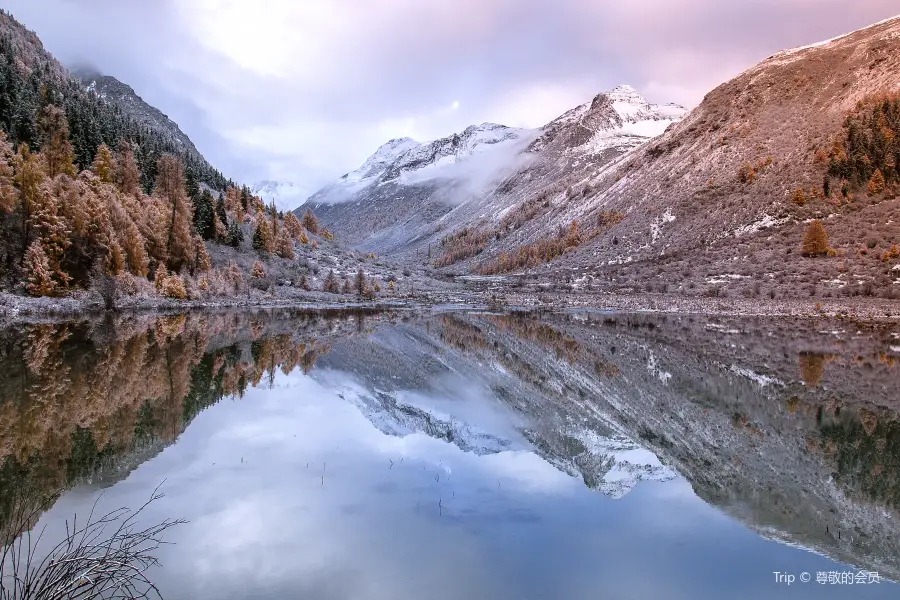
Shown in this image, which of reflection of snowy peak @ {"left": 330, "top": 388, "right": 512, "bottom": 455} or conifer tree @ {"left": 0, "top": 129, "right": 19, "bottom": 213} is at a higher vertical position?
conifer tree @ {"left": 0, "top": 129, "right": 19, "bottom": 213}

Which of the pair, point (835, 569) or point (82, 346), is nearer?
point (835, 569)

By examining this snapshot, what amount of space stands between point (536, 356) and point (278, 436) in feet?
57.4

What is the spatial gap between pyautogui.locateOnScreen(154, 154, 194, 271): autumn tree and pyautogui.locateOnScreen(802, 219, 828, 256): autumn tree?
256ft

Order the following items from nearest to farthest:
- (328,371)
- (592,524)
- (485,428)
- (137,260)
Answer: (592,524) → (485,428) → (328,371) → (137,260)

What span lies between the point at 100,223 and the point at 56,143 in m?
18.5

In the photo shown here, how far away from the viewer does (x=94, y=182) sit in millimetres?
59250

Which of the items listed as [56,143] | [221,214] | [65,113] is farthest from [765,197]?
[65,113]

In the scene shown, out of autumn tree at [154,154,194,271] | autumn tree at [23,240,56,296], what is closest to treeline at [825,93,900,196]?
autumn tree at [154,154,194,271]

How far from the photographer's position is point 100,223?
171 feet

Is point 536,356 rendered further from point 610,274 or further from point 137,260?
point 610,274

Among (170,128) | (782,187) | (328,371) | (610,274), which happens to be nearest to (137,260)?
(328,371)

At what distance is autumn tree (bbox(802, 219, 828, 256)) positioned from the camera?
66750 mm

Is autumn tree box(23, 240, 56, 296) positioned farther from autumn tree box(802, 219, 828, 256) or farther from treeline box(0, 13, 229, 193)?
autumn tree box(802, 219, 828, 256)

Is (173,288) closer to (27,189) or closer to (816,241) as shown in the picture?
(27,189)
